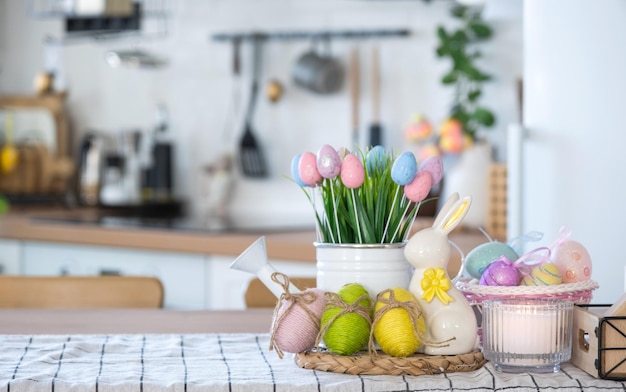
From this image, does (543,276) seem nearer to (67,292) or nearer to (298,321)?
(298,321)

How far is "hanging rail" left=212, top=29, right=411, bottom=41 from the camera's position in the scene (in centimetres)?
325

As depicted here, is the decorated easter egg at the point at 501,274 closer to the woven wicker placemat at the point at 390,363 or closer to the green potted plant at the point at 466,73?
the woven wicker placemat at the point at 390,363

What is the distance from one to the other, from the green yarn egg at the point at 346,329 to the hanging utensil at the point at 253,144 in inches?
94.3

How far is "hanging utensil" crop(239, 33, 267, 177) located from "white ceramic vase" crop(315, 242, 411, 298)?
2.32 metres

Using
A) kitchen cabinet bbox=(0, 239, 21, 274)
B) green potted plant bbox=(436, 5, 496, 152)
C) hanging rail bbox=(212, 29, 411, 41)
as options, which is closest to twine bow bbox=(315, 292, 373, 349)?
green potted plant bbox=(436, 5, 496, 152)

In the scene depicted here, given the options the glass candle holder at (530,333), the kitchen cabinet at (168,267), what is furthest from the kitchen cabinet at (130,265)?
the glass candle holder at (530,333)

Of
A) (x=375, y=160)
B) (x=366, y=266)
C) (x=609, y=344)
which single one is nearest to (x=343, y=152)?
(x=375, y=160)

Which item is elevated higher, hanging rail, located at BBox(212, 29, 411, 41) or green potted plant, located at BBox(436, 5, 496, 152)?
hanging rail, located at BBox(212, 29, 411, 41)

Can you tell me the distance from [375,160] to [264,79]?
2346mm

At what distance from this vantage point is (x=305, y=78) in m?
3.33

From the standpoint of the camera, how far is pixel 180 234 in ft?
8.79

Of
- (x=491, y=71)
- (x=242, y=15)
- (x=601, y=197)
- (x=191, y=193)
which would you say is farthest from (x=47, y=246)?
(x=601, y=197)

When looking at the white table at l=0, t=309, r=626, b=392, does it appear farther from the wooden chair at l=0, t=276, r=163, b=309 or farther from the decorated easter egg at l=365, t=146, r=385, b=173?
the wooden chair at l=0, t=276, r=163, b=309

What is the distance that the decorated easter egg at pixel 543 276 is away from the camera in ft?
3.82
